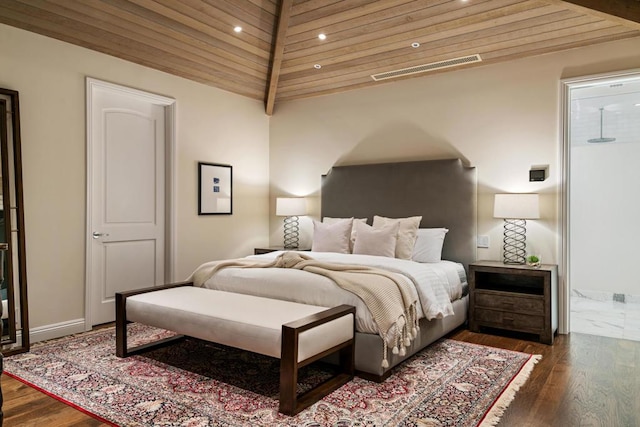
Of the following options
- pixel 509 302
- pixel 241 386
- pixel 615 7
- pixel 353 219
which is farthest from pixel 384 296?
pixel 615 7

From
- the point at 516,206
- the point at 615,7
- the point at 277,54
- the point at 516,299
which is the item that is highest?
the point at 277,54

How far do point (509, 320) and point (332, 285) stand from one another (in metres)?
1.80

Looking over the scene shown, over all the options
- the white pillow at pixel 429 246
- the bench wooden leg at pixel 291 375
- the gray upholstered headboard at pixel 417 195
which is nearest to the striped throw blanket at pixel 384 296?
the bench wooden leg at pixel 291 375

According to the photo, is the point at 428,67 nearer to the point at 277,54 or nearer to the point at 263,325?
the point at 277,54

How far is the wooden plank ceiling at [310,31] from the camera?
146 inches

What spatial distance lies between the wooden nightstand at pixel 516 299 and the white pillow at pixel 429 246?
1.38 ft

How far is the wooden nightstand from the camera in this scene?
3822 mm

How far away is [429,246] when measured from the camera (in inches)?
175

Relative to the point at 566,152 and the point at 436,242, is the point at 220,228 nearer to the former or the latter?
the point at 436,242

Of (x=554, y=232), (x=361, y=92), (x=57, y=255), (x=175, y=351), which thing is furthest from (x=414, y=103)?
(x=57, y=255)

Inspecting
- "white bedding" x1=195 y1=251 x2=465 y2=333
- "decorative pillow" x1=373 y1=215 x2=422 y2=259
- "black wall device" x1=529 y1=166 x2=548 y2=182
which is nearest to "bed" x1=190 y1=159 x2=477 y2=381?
"white bedding" x1=195 y1=251 x2=465 y2=333

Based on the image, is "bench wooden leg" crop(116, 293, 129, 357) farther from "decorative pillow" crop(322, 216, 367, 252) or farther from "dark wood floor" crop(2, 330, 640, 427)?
"decorative pillow" crop(322, 216, 367, 252)

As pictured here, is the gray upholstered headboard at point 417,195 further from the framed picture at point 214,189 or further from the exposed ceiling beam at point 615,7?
the exposed ceiling beam at point 615,7

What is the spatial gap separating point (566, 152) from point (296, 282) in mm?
2737
